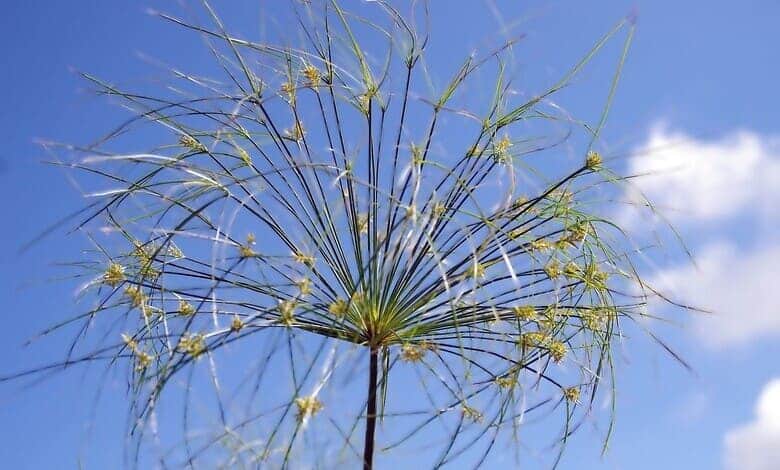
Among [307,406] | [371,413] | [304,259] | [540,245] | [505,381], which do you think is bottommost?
[307,406]

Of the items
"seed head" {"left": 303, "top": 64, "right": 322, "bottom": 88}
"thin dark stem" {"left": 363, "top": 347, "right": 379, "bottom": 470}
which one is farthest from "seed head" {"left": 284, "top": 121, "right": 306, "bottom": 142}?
"thin dark stem" {"left": 363, "top": 347, "right": 379, "bottom": 470}

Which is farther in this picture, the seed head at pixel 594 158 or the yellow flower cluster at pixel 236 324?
the seed head at pixel 594 158

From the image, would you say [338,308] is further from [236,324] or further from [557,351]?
[557,351]

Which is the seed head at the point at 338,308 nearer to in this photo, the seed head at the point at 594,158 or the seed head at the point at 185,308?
the seed head at the point at 185,308

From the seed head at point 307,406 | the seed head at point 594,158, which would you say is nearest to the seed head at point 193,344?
the seed head at point 307,406

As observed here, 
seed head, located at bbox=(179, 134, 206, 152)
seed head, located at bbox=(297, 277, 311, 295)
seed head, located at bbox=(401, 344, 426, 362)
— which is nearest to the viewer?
seed head, located at bbox=(297, 277, 311, 295)

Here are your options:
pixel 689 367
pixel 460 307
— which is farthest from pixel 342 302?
pixel 689 367

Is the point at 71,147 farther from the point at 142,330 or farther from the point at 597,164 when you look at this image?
the point at 597,164

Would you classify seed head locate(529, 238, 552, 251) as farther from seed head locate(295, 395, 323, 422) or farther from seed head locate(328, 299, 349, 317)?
seed head locate(295, 395, 323, 422)

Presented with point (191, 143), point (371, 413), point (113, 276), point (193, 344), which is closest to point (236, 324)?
point (193, 344)
